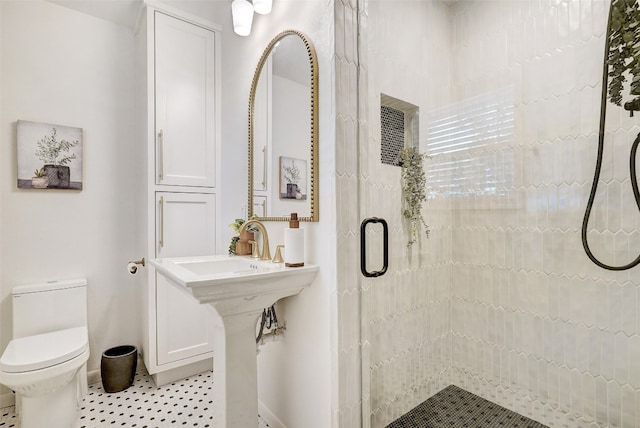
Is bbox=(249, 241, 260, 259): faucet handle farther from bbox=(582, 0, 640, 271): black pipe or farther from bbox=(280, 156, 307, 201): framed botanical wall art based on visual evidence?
bbox=(582, 0, 640, 271): black pipe

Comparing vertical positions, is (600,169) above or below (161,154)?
below

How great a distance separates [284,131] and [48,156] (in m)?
1.63

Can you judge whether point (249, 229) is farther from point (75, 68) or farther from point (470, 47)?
point (470, 47)

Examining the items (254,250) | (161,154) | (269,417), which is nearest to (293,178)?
(254,250)

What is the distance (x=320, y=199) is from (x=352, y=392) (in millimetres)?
858

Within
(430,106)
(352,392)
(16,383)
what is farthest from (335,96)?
(16,383)

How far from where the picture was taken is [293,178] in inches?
64.9

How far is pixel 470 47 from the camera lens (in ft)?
6.84

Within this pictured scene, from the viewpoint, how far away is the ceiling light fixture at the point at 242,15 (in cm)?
183

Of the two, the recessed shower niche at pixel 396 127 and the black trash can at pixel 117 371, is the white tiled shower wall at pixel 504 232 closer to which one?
the recessed shower niche at pixel 396 127

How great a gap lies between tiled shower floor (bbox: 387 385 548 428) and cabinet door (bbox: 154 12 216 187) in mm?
2029

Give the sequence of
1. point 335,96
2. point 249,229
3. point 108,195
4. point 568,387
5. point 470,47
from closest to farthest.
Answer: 1. point 335,96
2. point 568,387
3. point 249,229
4. point 470,47
5. point 108,195

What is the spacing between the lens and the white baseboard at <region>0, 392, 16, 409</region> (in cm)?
196

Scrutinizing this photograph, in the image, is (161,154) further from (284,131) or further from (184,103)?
(284,131)
